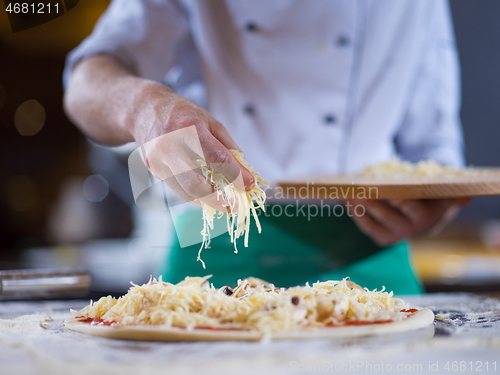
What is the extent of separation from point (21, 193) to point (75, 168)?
1.82 feet

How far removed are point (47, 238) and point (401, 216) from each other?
12.2 ft

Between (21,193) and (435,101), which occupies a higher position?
(435,101)

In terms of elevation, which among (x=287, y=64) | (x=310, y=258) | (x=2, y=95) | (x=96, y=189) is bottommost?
(x=310, y=258)

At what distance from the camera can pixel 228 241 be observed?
4.10ft

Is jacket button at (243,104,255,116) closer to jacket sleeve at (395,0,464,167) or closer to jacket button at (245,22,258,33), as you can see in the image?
jacket button at (245,22,258,33)

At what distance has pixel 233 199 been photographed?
93 centimetres

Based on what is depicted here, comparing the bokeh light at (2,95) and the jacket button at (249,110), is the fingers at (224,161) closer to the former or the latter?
the jacket button at (249,110)

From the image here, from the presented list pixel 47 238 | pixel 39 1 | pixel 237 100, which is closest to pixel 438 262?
pixel 237 100

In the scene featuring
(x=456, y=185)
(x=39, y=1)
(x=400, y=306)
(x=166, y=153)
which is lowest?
(x=400, y=306)

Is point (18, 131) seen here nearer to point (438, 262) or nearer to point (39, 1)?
point (39, 1)

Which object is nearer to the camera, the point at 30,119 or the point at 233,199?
the point at 233,199

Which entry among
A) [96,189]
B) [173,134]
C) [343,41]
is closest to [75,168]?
[96,189]

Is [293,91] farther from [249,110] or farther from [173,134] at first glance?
[173,134]

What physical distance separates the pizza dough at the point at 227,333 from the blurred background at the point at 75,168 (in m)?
2.39
